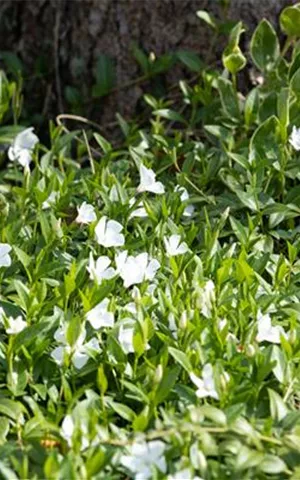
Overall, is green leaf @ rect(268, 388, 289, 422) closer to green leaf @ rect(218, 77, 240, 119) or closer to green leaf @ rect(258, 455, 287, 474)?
green leaf @ rect(258, 455, 287, 474)

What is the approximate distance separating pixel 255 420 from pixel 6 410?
0.49 m

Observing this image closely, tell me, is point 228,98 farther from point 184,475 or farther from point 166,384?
point 184,475

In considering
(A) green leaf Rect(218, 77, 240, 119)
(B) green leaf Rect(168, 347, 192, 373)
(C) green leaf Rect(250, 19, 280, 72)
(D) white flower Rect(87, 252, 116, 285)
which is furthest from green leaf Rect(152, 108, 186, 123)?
(B) green leaf Rect(168, 347, 192, 373)

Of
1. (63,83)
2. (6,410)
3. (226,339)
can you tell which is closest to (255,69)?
(63,83)

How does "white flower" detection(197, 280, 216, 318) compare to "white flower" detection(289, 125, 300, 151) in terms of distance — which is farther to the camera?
"white flower" detection(289, 125, 300, 151)

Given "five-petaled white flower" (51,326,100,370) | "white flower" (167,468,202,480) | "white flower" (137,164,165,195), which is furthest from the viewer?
"white flower" (137,164,165,195)

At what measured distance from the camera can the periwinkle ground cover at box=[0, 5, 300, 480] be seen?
2.04 m

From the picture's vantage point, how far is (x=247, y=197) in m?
2.81

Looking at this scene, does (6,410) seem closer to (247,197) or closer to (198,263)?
(198,263)

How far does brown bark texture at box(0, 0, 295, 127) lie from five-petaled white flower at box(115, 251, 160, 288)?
131 cm

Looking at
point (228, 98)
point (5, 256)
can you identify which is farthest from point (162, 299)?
point (228, 98)

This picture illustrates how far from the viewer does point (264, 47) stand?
10.8ft

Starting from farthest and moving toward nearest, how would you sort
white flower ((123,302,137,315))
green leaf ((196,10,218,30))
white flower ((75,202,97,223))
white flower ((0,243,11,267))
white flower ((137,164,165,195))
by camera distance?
green leaf ((196,10,218,30)), white flower ((137,164,165,195)), white flower ((75,202,97,223)), white flower ((0,243,11,267)), white flower ((123,302,137,315))

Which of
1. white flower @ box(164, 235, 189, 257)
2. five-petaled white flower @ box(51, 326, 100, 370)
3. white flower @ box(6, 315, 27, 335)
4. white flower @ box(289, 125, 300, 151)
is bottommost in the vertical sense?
five-petaled white flower @ box(51, 326, 100, 370)
